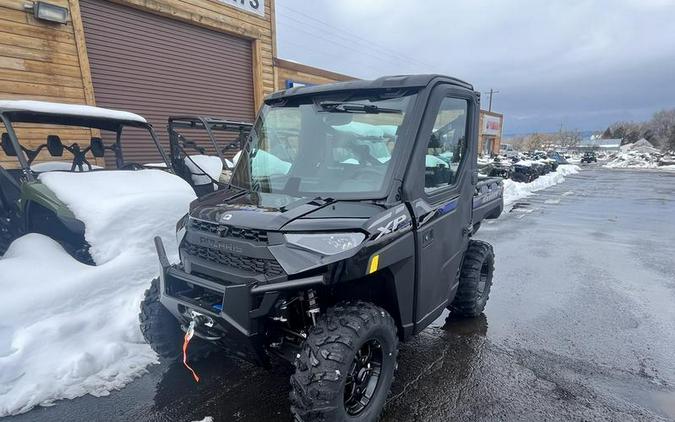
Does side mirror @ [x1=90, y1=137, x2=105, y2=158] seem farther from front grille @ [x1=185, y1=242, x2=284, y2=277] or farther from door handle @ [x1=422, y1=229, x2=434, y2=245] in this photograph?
door handle @ [x1=422, y1=229, x2=434, y2=245]

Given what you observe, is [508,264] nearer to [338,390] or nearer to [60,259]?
[338,390]

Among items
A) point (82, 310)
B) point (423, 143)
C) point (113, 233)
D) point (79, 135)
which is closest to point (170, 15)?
point (79, 135)

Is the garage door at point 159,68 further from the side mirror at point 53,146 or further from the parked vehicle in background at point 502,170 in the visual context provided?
the parked vehicle in background at point 502,170

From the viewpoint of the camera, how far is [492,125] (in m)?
38.2

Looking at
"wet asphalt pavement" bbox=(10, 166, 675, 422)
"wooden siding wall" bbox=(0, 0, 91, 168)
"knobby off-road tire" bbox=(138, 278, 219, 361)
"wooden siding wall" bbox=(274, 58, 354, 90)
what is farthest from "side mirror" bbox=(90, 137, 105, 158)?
"wooden siding wall" bbox=(274, 58, 354, 90)

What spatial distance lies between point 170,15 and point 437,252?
897cm

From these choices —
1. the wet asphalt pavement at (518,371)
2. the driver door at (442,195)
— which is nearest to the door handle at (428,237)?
the driver door at (442,195)

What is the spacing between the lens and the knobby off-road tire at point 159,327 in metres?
2.84

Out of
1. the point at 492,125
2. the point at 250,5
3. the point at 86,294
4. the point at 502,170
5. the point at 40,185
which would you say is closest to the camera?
the point at 86,294

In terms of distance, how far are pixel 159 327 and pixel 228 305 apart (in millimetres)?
1184

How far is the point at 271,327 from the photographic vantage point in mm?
2256

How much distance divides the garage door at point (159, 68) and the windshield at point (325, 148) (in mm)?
6775

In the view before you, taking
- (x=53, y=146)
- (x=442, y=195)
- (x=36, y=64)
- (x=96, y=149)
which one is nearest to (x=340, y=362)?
(x=442, y=195)

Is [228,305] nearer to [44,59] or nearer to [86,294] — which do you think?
[86,294]
